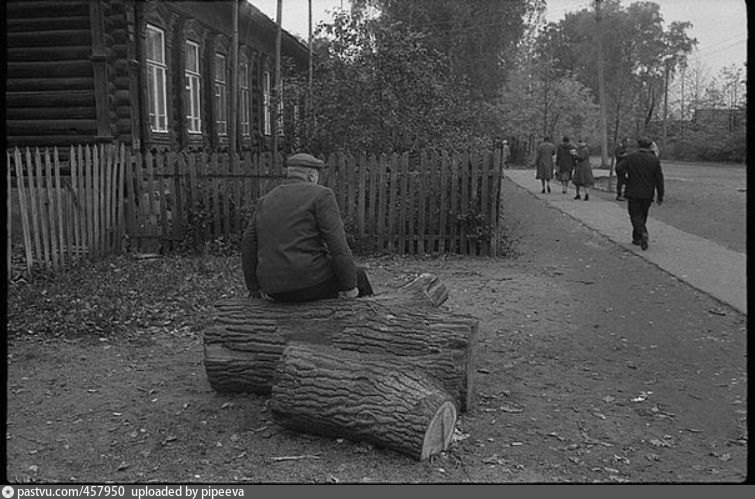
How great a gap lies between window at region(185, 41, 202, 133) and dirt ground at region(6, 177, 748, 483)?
37.1ft

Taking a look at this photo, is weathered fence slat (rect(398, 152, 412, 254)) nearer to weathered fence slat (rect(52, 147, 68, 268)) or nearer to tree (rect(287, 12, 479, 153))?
tree (rect(287, 12, 479, 153))

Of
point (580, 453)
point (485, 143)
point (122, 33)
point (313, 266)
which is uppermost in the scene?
point (122, 33)

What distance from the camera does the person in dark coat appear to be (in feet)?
38.7

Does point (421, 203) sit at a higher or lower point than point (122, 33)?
lower

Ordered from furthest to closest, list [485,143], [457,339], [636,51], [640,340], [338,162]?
[636,51] → [485,143] → [338,162] → [640,340] → [457,339]

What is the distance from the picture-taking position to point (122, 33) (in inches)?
505

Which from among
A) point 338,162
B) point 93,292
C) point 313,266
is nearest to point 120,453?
point 313,266

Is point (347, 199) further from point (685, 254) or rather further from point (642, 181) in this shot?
point (685, 254)

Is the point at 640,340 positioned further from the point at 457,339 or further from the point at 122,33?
the point at 122,33

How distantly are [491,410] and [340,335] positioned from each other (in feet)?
3.69

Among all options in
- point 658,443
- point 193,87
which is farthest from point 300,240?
point 193,87

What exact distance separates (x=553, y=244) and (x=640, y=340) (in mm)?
6076

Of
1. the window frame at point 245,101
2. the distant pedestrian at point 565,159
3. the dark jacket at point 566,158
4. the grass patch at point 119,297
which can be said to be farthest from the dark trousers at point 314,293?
the dark jacket at point 566,158
